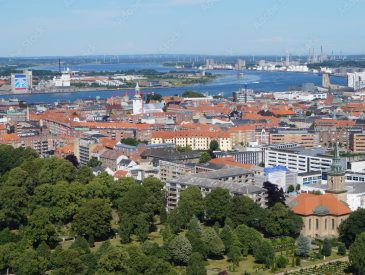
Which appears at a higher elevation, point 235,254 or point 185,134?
point 185,134

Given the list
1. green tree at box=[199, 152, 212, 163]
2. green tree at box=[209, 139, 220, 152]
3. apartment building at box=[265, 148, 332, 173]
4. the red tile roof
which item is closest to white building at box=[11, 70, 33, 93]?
the red tile roof

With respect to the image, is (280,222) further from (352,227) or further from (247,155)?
(247,155)

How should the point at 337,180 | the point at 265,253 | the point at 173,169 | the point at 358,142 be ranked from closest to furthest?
the point at 265,253, the point at 337,180, the point at 173,169, the point at 358,142

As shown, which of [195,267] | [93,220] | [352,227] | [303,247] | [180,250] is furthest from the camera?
[93,220]

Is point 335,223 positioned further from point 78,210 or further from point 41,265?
point 41,265

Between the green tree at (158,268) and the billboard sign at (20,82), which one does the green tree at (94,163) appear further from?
the billboard sign at (20,82)

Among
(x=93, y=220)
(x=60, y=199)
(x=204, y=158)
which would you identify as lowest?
(x=93, y=220)

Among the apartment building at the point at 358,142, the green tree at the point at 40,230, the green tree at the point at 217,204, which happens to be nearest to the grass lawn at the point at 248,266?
the green tree at the point at 217,204

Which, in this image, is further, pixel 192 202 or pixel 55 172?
pixel 55 172

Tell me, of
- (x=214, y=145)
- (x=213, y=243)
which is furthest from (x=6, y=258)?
(x=214, y=145)
